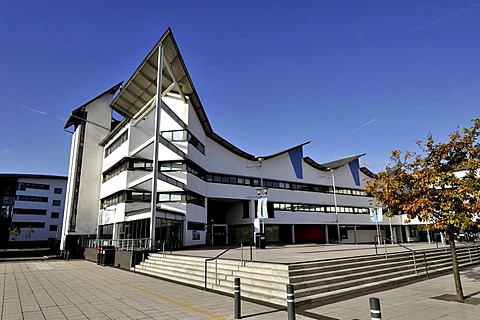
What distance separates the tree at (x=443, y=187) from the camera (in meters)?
8.46

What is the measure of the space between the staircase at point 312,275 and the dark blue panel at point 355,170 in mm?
36095

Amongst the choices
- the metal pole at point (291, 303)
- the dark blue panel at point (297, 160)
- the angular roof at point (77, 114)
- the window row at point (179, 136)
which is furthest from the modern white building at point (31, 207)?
the metal pole at point (291, 303)

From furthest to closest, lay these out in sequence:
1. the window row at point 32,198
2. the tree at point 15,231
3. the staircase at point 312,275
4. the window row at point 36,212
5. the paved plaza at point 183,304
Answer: the window row at point 32,198
the window row at point 36,212
the tree at point 15,231
the staircase at point 312,275
the paved plaza at point 183,304

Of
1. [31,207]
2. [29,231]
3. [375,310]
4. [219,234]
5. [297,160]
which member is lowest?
[375,310]

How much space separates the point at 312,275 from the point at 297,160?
34972 mm

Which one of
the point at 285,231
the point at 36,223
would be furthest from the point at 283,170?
the point at 36,223

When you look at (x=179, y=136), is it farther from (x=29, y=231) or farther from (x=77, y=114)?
(x=29, y=231)

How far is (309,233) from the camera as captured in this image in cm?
4409

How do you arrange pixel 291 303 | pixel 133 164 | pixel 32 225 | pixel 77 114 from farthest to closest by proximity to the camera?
pixel 32 225 → pixel 77 114 → pixel 133 164 → pixel 291 303

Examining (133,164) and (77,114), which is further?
(77,114)

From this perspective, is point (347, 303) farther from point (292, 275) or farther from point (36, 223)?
point (36, 223)

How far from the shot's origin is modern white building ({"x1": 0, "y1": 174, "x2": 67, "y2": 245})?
63.8m

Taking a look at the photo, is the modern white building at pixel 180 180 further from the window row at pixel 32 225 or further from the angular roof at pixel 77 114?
the window row at pixel 32 225

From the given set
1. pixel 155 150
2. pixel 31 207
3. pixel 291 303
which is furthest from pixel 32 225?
pixel 291 303
